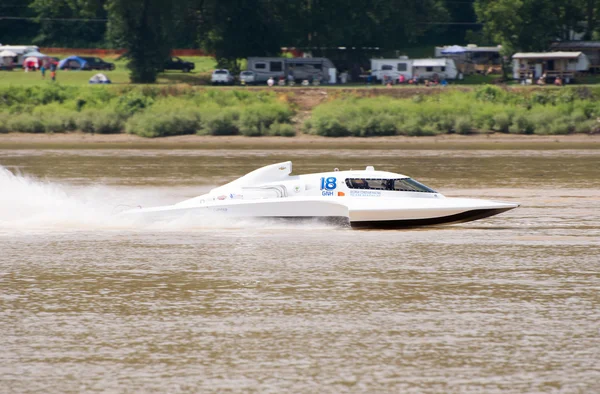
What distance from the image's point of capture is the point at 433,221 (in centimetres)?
2000

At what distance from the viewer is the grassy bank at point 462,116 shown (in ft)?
152

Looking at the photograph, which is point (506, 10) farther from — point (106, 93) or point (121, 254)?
point (121, 254)

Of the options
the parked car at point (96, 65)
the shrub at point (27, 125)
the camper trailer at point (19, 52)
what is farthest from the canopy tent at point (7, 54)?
the shrub at point (27, 125)

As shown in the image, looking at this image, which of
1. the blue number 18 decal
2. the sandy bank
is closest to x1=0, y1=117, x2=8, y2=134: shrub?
the sandy bank

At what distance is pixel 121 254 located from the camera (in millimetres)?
18297

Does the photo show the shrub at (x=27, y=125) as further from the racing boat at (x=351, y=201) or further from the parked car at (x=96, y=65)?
the racing boat at (x=351, y=201)

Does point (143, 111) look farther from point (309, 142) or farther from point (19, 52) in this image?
point (19, 52)

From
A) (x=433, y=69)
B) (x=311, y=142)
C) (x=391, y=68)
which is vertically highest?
(x=391, y=68)

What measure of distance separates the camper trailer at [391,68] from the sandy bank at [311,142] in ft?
62.3

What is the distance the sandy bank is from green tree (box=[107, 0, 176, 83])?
1574 centimetres

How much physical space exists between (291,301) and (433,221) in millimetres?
6357

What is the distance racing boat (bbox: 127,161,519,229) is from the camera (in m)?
19.7

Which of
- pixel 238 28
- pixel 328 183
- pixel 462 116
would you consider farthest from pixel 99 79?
pixel 328 183

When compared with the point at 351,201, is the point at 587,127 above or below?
below
